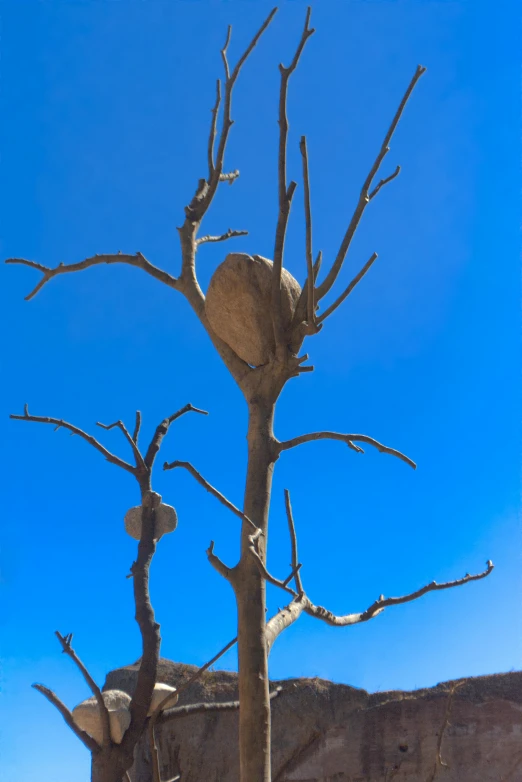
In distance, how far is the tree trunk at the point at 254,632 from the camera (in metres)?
2.38

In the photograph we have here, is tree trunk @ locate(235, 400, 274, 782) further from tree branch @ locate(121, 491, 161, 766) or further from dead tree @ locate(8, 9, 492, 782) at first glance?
tree branch @ locate(121, 491, 161, 766)

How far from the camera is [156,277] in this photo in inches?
158

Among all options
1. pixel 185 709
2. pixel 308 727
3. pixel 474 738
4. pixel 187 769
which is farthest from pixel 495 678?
pixel 185 709

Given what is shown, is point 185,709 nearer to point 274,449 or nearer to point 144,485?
point 144,485

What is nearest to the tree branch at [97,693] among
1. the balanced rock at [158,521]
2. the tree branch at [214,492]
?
the balanced rock at [158,521]

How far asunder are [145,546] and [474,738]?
858 cm

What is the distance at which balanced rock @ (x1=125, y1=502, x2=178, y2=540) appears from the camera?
4949mm

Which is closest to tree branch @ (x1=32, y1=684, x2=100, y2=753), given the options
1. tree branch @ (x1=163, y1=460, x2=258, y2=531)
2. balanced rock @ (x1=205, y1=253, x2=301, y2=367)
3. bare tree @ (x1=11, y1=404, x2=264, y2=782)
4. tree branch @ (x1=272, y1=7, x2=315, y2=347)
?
bare tree @ (x1=11, y1=404, x2=264, y2=782)

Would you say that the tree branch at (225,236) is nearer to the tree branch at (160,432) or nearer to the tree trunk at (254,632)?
the tree branch at (160,432)

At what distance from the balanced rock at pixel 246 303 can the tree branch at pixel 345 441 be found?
1.39 feet

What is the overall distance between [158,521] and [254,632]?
8.30 feet

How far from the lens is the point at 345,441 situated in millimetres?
3051

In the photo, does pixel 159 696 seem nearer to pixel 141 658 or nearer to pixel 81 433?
pixel 141 658

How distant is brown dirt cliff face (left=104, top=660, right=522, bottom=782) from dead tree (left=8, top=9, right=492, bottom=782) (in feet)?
29.5
